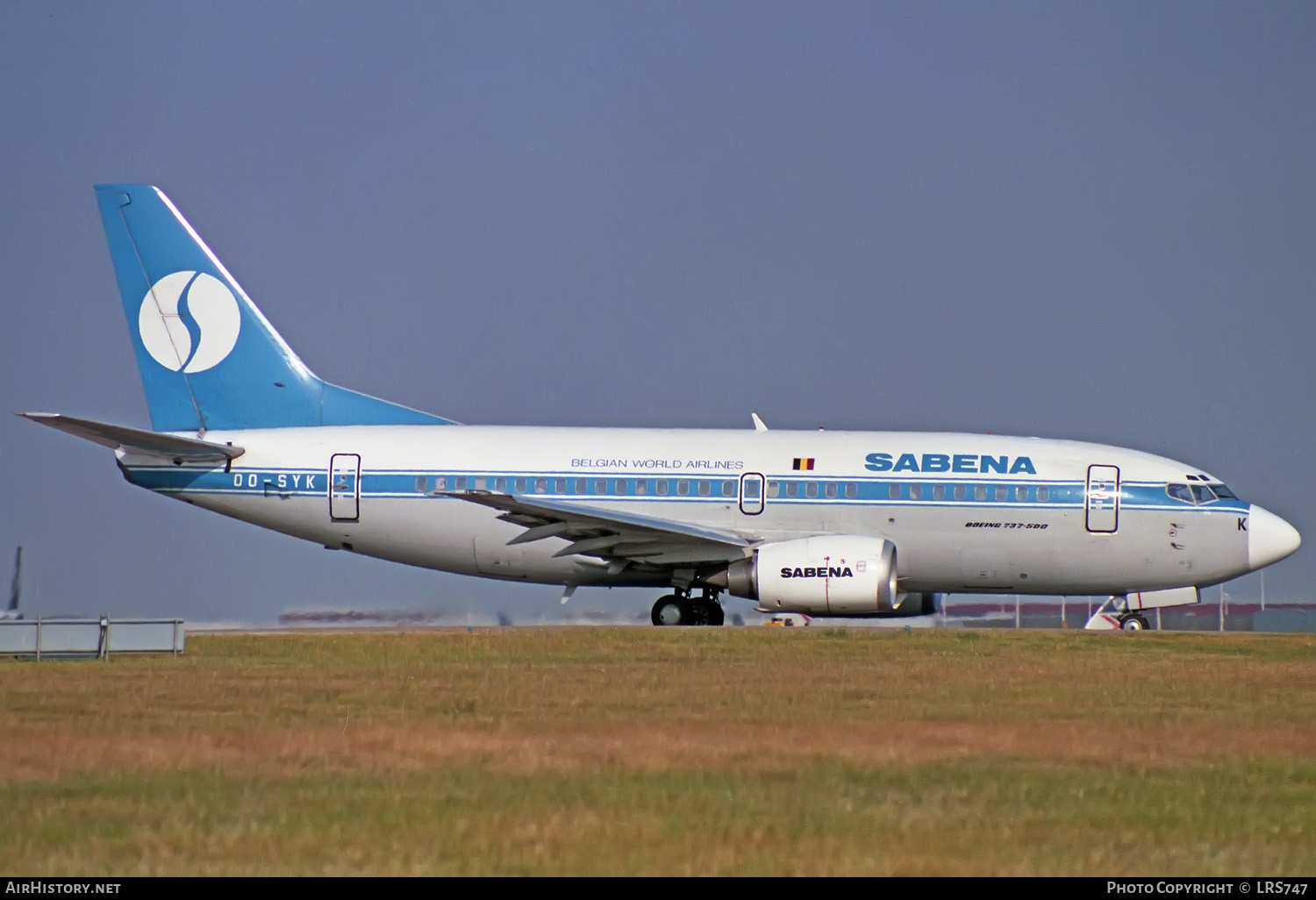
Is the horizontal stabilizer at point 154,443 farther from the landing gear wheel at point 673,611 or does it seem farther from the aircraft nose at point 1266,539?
the aircraft nose at point 1266,539

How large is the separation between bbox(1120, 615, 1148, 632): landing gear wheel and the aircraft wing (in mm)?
6709

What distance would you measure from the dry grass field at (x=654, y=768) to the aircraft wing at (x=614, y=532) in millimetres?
6506

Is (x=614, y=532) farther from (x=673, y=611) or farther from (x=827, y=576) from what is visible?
(x=827, y=576)

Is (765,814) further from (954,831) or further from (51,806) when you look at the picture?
(51,806)

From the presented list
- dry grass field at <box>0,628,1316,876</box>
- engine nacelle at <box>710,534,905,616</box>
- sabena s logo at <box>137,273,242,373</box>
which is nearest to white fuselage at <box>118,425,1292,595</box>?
engine nacelle at <box>710,534,905,616</box>

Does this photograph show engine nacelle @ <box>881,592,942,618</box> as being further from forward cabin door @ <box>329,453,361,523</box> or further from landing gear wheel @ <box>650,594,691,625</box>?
forward cabin door @ <box>329,453,361,523</box>

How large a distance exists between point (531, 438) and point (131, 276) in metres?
7.98

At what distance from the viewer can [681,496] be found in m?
28.8

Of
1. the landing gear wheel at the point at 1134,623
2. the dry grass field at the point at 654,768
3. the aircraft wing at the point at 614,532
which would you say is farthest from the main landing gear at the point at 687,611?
the dry grass field at the point at 654,768

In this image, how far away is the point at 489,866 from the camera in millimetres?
8055

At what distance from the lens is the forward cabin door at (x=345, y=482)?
29.1m

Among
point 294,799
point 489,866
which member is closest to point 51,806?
point 294,799

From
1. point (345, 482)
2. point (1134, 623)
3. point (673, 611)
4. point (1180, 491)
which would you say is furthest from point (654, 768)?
point (1134, 623)

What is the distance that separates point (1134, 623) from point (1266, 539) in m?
2.59
